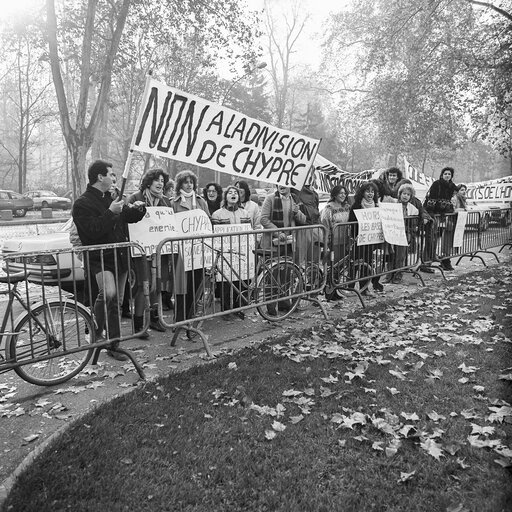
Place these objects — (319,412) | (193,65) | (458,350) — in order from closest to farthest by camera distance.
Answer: (319,412), (458,350), (193,65)

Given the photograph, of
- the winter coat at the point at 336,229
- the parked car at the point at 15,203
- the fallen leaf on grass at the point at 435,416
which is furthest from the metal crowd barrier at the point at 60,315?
the parked car at the point at 15,203

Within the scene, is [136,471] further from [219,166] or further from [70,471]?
[219,166]

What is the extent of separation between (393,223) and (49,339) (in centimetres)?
581

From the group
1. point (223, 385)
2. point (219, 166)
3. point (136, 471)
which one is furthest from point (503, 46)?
point (136, 471)

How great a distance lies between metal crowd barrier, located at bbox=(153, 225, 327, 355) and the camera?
5621 mm

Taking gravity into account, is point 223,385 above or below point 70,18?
below

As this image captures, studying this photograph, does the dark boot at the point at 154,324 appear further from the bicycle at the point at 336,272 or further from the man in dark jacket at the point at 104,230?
the bicycle at the point at 336,272

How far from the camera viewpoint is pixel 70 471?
3094 mm

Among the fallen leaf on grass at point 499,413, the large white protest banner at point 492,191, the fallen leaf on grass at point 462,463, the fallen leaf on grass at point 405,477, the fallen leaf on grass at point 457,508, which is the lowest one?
the fallen leaf on grass at point 457,508

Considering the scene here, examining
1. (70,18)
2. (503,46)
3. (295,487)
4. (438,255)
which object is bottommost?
(295,487)

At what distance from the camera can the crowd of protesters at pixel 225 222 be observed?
498 centimetres

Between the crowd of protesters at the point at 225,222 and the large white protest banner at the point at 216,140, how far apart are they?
0.64 metres

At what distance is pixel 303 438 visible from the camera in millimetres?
3504

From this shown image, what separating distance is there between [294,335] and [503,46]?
16.0m
